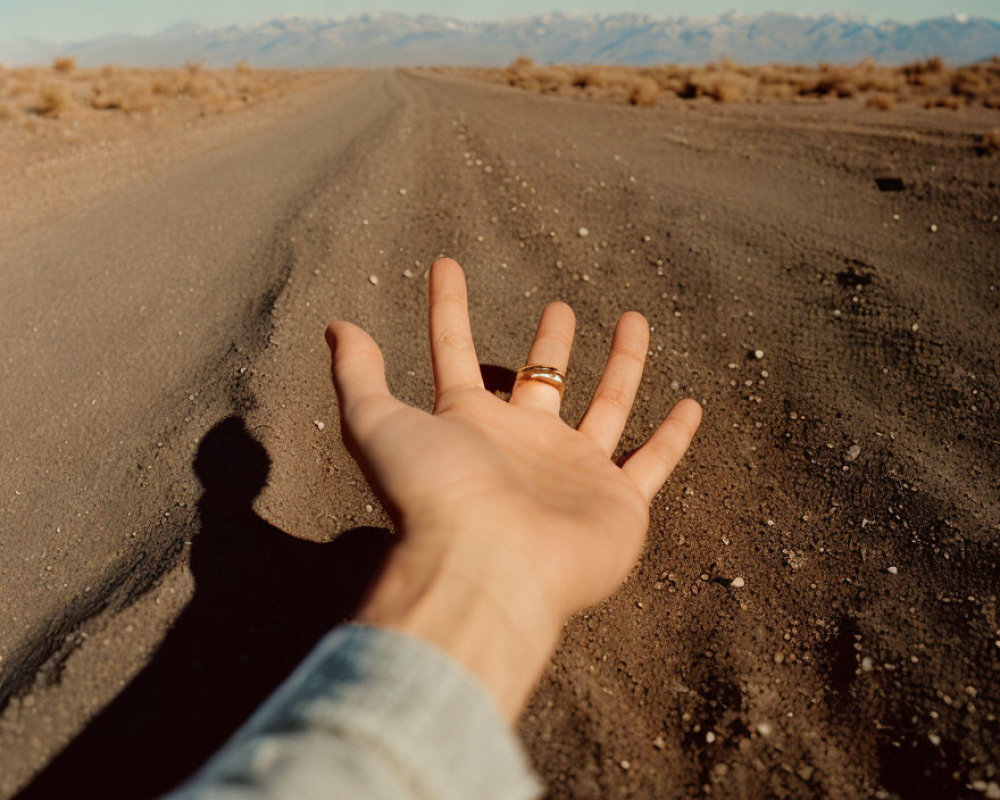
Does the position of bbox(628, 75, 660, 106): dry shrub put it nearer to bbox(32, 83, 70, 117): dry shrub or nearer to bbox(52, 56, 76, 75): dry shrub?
bbox(32, 83, 70, 117): dry shrub

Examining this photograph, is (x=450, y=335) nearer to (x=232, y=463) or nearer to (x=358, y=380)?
(x=358, y=380)

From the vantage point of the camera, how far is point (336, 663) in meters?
0.81

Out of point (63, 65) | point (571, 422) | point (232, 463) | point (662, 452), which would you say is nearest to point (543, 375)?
point (662, 452)

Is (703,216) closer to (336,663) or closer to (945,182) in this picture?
(945,182)

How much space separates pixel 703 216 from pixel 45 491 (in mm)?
3665

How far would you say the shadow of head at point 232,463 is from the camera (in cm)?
182

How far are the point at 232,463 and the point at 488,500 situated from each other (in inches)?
45.4

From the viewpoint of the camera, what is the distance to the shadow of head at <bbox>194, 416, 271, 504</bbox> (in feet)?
5.97

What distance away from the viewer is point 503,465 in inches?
51.1

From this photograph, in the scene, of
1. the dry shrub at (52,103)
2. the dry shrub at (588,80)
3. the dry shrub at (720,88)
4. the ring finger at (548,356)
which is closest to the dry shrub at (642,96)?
the dry shrub at (720,88)

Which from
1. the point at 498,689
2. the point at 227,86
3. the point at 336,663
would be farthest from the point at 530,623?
the point at 227,86

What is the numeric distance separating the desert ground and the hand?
457 mm

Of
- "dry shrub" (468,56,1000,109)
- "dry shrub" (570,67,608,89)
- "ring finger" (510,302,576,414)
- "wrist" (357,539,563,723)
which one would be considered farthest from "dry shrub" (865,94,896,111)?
"wrist" (357,539,563,723)

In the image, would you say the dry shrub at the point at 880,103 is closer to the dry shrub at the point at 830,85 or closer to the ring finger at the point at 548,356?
the dry shrub at the point at 830,85
